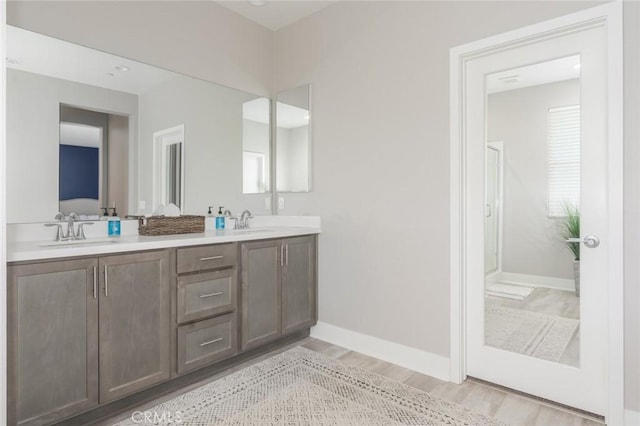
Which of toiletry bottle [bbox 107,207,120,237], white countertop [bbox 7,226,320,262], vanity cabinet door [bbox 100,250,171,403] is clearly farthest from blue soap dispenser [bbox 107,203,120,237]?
vanity cabinet door [bbox 100,250,171,403]

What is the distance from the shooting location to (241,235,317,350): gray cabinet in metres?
2.59

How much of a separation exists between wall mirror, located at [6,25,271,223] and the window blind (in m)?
2.24

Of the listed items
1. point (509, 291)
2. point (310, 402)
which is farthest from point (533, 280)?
point (310, 402)

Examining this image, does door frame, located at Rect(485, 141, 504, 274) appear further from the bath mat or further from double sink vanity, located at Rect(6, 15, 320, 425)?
double sink vanity, located at Rect(6, 15, 320, 425)

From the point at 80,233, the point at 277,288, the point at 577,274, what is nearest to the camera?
the point at 577,274

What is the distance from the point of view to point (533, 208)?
226cm

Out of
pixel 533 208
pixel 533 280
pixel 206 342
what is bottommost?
pixel 206 342

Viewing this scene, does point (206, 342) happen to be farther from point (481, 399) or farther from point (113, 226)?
point (481, 399)

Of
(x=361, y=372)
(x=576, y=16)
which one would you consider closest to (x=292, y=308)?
(x=361, y=372)

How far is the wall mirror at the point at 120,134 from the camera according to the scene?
2.10 metres

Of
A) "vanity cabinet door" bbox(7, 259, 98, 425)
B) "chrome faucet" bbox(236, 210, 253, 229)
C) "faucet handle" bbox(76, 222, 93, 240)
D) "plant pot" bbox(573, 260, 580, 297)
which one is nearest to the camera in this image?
"vanity cabinet door" bbox(7, 259, 98, 425)

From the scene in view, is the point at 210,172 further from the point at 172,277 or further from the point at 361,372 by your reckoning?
the point at 361,372

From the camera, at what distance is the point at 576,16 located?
6.44 feet

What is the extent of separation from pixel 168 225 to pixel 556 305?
244 centimetres
